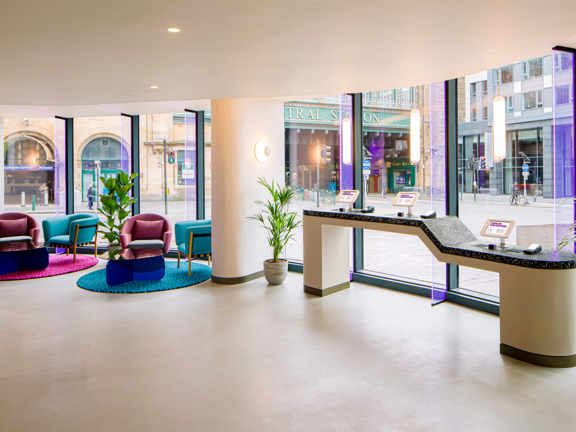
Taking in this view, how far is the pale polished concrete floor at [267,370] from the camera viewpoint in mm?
2879

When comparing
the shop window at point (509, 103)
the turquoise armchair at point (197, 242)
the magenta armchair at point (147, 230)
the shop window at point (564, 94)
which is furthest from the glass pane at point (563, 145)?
the magenta armchair at point (147, 230)

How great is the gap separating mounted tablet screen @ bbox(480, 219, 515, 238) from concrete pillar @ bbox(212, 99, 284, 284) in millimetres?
3640

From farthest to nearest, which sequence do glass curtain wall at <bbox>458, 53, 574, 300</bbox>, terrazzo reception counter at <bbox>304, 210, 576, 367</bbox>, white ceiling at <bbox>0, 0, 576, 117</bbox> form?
glass curtain wall at <bbox>458, 53, 574, 300</bbox>, terrazzo reception counter at <bbox>304, 210, 576, 367</bbox>, white ceiling at <bbox>0, 0, 576, 117</bbox>

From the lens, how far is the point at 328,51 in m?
3.72

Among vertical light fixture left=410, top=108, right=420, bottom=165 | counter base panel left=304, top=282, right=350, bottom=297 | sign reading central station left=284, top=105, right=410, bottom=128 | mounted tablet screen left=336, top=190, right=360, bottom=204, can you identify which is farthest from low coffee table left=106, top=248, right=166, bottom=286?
vertical light fixture left=410, top=108, right=420, bottom=165

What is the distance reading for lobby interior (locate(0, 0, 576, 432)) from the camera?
2885 mm

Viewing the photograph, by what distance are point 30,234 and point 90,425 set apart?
6550 millimetres

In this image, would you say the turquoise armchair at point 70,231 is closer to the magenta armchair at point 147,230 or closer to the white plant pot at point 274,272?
the magenta armchair at point 147,230

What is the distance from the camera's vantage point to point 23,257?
7.65 m

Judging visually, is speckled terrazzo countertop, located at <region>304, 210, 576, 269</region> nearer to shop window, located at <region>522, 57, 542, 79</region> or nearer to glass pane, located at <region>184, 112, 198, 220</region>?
shop window, located at <region>522, 57, 542, 79</region>

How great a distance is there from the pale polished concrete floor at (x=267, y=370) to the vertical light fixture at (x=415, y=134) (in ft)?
6.32

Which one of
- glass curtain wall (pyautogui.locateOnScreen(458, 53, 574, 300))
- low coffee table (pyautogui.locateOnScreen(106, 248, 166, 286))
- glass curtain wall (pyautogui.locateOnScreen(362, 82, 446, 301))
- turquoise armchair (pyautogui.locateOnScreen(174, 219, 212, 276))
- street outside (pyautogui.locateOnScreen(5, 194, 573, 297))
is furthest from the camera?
turquoise armchair (pyautogui.locateOnScreen(174, 219, 212, 276))

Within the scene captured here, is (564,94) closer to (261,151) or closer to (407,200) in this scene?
(407,200)

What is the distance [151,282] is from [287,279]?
2.19 m
